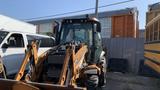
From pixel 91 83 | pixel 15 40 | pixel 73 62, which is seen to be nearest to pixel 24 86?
pixel 73 62

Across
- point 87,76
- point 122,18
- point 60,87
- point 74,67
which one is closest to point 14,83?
point 60,87

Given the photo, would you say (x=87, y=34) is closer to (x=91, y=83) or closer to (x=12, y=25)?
(x=91, y=83)

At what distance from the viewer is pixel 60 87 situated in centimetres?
691

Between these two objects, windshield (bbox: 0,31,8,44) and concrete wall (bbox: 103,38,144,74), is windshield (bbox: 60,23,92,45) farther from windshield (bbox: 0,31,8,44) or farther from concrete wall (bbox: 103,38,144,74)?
concrete wall (bbox: 103,38,144,74)

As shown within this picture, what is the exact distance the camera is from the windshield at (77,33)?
1063 centimetres

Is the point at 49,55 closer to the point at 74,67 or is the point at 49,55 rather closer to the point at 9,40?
the point at 74,67

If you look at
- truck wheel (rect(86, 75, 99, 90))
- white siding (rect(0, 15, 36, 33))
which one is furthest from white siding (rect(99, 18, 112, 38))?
truck wheel (rect(86, 75, 99, 90))

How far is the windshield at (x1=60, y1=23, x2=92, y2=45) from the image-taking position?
10.6 meters

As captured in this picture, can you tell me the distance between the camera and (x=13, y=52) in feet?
38.2

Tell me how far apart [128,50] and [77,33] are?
10.8 meters

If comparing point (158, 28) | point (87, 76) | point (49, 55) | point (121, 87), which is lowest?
point (121, 87)

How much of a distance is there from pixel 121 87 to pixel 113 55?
864 cm

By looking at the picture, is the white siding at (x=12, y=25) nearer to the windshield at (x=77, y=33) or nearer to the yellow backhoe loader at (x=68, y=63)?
the windshield at (x=77, y=33)

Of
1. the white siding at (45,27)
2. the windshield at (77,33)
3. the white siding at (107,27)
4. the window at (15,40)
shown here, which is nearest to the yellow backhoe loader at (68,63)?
the windshield at (77,33)
